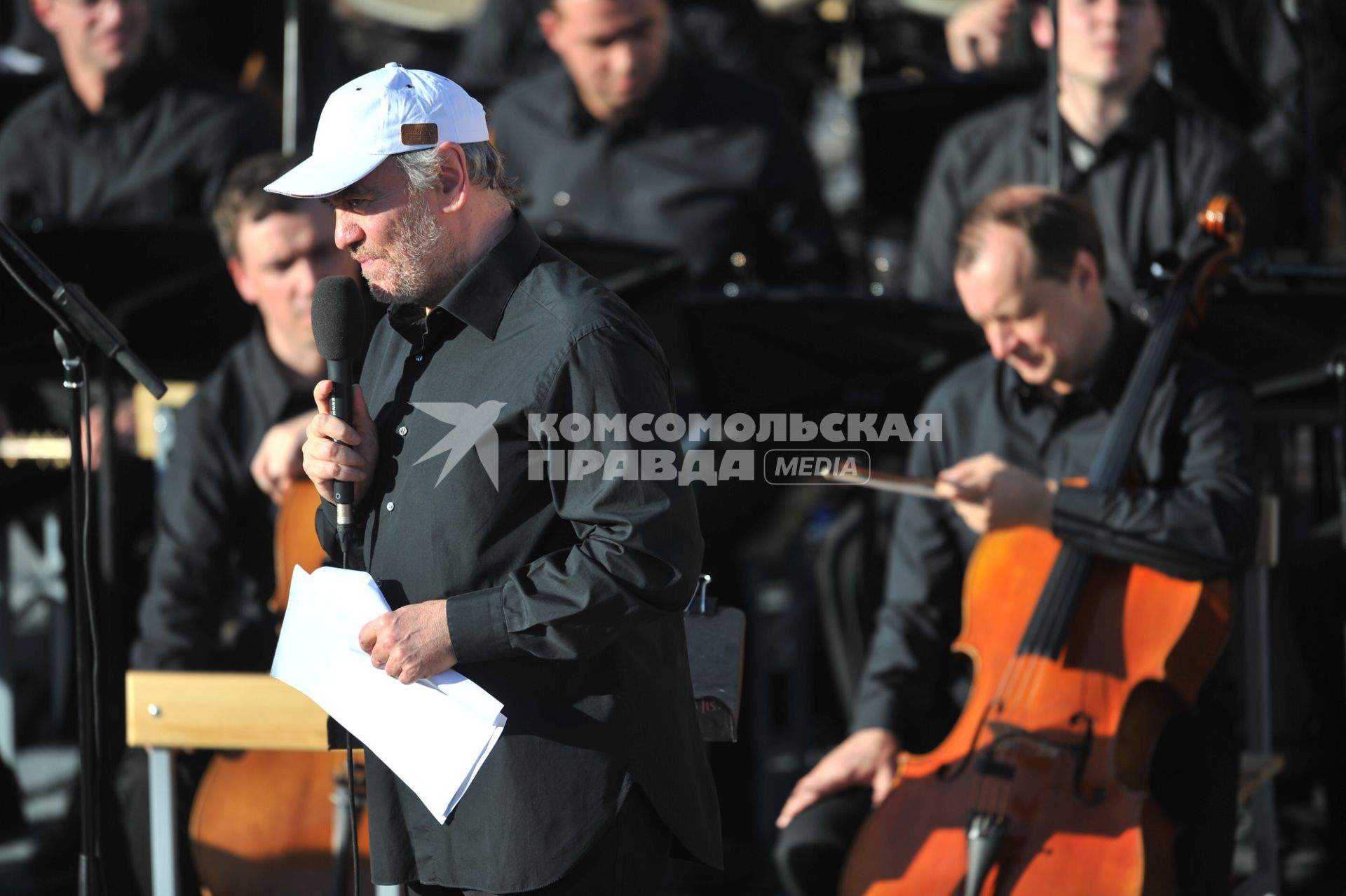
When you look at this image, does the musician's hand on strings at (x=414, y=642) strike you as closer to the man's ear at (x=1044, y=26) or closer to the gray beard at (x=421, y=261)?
the gray beard at (x=421, y=261)

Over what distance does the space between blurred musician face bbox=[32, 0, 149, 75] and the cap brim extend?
285 cm

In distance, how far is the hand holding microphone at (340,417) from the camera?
77.2 inches

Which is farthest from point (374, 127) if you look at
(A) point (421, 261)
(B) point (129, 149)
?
(B) point (129, 149)

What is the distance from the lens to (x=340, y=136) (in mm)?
1919

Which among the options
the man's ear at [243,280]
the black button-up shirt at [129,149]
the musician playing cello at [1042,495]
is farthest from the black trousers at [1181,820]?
the black button-up shirt at [129,149]

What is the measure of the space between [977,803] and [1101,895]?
0.24 metres

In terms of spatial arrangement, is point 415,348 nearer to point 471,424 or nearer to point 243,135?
point 471,424

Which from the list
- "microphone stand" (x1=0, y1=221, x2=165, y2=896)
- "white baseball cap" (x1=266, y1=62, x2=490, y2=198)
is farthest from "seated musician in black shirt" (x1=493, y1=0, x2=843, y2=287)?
"white baseball cap" (x1=266, y1=62, x2=490, y2=198)

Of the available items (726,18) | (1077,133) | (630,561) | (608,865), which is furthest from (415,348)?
(726,18)

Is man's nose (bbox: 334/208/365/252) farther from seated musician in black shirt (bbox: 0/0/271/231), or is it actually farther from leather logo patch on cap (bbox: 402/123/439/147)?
seated musician in black shirt (bbox: 0/0/271/231)

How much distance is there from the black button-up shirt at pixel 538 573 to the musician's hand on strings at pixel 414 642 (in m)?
0.02

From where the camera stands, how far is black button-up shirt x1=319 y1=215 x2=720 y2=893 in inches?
72.4

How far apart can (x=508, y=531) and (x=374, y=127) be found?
51 centimetres

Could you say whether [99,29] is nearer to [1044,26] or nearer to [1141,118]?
[1044,26]
